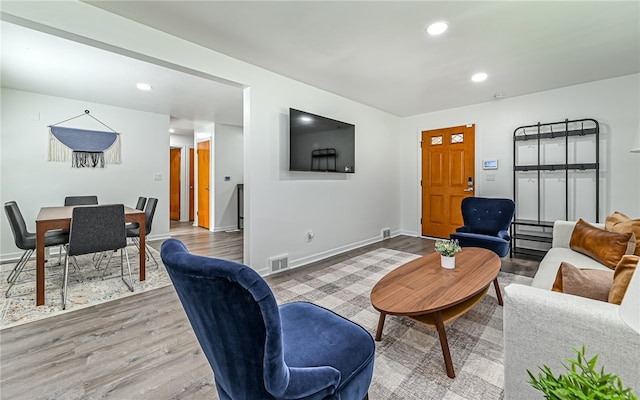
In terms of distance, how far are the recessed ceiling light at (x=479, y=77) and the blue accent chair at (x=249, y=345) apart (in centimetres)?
358

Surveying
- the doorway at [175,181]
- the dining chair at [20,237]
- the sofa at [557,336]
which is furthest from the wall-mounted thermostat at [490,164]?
the doorway at [175,181]

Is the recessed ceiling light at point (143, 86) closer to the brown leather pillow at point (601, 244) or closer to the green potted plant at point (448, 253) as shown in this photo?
the green potted plant at point (448, 253)

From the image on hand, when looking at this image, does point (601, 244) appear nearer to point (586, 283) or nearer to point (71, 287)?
point (586, 283)

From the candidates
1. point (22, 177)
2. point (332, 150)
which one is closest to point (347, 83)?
point (332, 150)

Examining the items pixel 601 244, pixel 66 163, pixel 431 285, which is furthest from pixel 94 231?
pixel 601 244

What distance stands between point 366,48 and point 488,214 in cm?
269

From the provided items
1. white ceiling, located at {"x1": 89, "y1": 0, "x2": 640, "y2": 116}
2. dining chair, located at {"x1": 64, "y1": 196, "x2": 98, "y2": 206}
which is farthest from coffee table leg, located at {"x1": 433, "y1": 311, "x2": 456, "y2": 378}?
dining chair, located at {"x1": 64, "y1": 196, "x2": 98, "y2": 206}

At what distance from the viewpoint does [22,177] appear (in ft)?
12.9

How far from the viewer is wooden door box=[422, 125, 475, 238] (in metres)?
4.78

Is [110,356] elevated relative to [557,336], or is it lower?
lower

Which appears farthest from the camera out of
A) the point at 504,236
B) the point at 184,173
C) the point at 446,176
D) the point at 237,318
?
the point at 184,173

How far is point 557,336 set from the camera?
105cm

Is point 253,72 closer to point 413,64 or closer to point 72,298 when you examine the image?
point 413,64

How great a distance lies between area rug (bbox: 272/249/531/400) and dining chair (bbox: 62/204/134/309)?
67.5 inches
